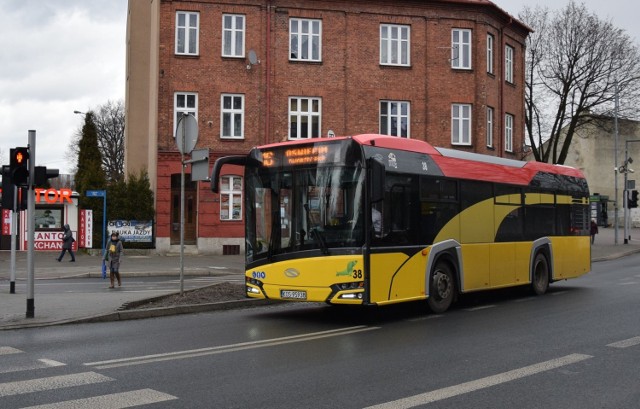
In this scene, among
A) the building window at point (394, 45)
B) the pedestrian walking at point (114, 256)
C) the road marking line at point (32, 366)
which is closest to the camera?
the road marking line at point (32, 366)

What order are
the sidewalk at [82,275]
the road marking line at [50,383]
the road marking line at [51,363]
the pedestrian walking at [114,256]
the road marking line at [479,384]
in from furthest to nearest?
the pedestrian walking at [114,256], the sidewalk at [82,275], the road marking line at [51,363], the road marking line at [50,383], the road marking line at [479,384]

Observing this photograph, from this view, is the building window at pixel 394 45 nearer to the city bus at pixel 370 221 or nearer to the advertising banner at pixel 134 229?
the advertising banner at pixel 134 229

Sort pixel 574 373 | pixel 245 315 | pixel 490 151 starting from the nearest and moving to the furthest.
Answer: pixel 574 373 → pixel 245 315 → pixel 490 151

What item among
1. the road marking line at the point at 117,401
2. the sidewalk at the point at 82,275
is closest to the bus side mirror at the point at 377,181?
the road marking line at the point at 117,401

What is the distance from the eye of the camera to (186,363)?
26.0ft

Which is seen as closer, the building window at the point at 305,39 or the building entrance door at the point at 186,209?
the building entrance door at the point at 186,209

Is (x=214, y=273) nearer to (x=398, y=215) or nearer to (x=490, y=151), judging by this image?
(x=398, y=215)

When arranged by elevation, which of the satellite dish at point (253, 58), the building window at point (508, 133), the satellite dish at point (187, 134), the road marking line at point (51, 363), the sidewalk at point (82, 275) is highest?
the satellite dish at point (253, 58)

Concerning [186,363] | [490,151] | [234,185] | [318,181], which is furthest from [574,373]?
[490,151]

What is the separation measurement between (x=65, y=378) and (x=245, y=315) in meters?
5.33

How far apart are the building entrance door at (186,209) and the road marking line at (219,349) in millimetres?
21894

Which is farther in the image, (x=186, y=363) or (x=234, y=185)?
(x=234, y=185)

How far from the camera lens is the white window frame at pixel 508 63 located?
123 feet

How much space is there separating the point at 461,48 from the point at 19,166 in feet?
87.1
